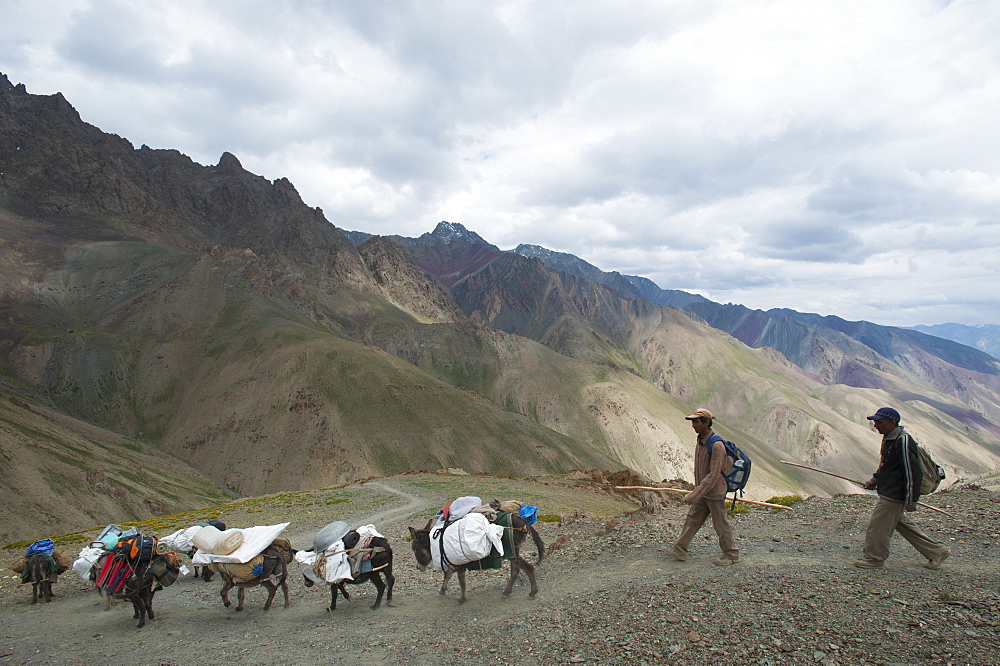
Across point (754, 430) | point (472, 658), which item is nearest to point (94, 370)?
point (472, 658)

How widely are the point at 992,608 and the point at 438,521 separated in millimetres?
8509

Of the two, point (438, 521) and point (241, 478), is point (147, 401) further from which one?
point (438, 521)

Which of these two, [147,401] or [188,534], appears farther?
[147,401]

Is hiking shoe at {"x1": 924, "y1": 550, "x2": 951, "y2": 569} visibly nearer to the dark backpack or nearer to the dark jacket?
the dark jacket

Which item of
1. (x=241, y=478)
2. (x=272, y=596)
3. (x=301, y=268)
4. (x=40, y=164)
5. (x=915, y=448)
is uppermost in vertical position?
(x=40, y=164)

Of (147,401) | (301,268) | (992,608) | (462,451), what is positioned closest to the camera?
(992,608)

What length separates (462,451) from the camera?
9075 centimetres

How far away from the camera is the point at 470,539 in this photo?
A: 29.7 ft

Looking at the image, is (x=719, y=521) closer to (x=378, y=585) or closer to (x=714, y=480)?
(x=714, y=480)

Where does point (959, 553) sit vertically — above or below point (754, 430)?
above

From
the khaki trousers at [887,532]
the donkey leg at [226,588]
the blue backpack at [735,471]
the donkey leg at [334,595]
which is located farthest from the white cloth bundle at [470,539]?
the khaki trousers at [887,532]

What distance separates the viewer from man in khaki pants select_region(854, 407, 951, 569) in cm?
874

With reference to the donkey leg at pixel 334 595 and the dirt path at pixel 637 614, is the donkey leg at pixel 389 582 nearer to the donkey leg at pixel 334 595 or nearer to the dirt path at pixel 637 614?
the dirt path at pixel 637 614

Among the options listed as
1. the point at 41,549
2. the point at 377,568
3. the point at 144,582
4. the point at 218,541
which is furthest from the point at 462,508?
the point at 41,549
